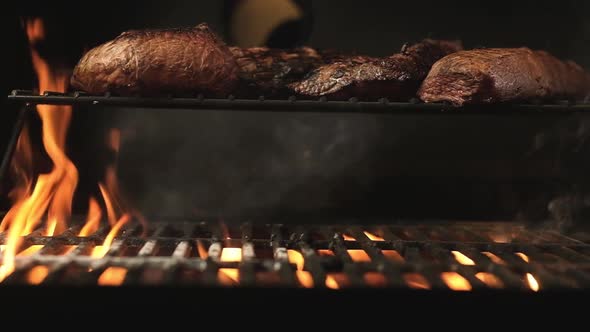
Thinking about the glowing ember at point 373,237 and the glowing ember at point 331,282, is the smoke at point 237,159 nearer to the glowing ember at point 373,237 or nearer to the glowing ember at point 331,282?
the glowing ember at point 373,237

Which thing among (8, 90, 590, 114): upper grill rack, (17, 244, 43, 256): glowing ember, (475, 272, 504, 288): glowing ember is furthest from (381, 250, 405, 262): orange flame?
(17, 244, 43, 256): glowing ember

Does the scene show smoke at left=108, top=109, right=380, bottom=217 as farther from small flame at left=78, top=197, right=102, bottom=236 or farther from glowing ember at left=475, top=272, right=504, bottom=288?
glowing ember at left=475, top=272, right=504, bottom=288

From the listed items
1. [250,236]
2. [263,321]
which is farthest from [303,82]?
[263,321]

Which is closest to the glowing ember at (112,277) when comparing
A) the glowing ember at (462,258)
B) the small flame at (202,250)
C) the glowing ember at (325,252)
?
the small flame at (202,250)

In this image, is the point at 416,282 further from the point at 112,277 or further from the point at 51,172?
the point at 51,172

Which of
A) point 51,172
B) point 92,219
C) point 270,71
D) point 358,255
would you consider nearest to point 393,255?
point 358,255
